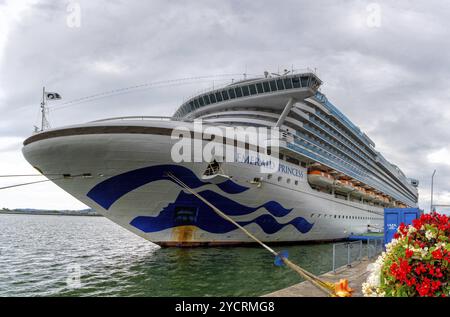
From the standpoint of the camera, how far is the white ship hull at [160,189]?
14227 mm

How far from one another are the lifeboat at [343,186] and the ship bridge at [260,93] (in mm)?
7204

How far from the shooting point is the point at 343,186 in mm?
25453

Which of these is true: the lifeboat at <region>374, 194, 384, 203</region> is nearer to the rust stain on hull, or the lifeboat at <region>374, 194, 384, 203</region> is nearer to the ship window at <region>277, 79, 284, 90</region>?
the ship window at <region>277, 79, 284, 90</region>

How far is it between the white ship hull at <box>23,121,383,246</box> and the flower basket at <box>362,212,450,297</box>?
1094 cm

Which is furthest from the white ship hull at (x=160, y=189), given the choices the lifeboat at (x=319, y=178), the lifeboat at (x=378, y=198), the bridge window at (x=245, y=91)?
the lifeboat at (x=378, y=198)

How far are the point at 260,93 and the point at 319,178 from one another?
6.93 meters

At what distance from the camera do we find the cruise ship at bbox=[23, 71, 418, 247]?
1434cm

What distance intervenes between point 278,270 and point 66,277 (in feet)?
26.0

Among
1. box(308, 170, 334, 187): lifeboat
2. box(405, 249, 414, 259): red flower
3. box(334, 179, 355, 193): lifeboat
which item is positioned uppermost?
box(308, 170, 334, 187): lifeboat

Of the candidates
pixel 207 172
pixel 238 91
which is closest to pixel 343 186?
pixel 238 91

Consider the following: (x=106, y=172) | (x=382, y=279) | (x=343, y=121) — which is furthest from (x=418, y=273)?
(x=343, y=121)

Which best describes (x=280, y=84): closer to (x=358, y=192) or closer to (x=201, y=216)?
(x=201, y=216)

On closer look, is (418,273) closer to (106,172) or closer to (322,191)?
(106,172)

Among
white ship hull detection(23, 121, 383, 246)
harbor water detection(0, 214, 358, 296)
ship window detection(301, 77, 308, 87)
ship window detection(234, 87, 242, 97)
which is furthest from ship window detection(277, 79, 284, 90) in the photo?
harbor water detection(0, 214, 358, 296)
